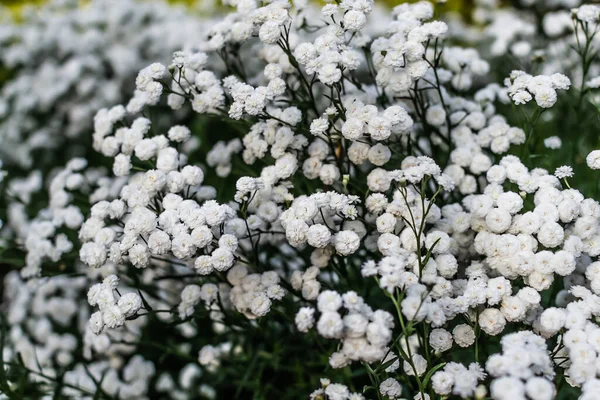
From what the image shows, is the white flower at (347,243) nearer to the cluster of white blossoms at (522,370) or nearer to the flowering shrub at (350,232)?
the flowering shrub at (350,232)

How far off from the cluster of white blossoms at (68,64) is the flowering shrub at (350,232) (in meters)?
1.59

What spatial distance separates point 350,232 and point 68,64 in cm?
324

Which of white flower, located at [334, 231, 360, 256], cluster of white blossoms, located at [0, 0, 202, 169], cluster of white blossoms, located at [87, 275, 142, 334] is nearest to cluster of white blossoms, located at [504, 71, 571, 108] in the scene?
white flower, located at [334, 231, 360, 256]

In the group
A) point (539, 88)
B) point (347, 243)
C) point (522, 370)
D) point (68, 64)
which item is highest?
point (68, 64)

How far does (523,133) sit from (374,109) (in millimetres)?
705

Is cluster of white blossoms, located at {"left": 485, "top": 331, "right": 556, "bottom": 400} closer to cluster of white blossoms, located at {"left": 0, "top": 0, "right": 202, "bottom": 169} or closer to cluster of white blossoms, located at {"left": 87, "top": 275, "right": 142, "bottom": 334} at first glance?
cluster of white blossoms, located at {"left": 87, "top": 275, "right": 142, "bottom": 334}

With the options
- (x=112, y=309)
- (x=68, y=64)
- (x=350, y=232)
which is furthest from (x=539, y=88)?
(x=68, y=64)

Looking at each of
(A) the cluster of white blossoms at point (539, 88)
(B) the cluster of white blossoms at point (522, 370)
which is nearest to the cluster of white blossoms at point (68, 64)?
(A) the cluster of white blossoms at point (539, 88)

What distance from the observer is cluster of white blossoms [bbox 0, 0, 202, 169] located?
4.50 metres

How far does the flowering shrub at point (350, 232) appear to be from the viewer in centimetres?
193

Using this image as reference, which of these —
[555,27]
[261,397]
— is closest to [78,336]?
[261,397]

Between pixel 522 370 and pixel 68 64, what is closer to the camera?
pixel 522 370

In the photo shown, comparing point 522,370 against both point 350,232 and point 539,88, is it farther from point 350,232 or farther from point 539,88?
point 539,88

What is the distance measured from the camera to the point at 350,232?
212 cm
